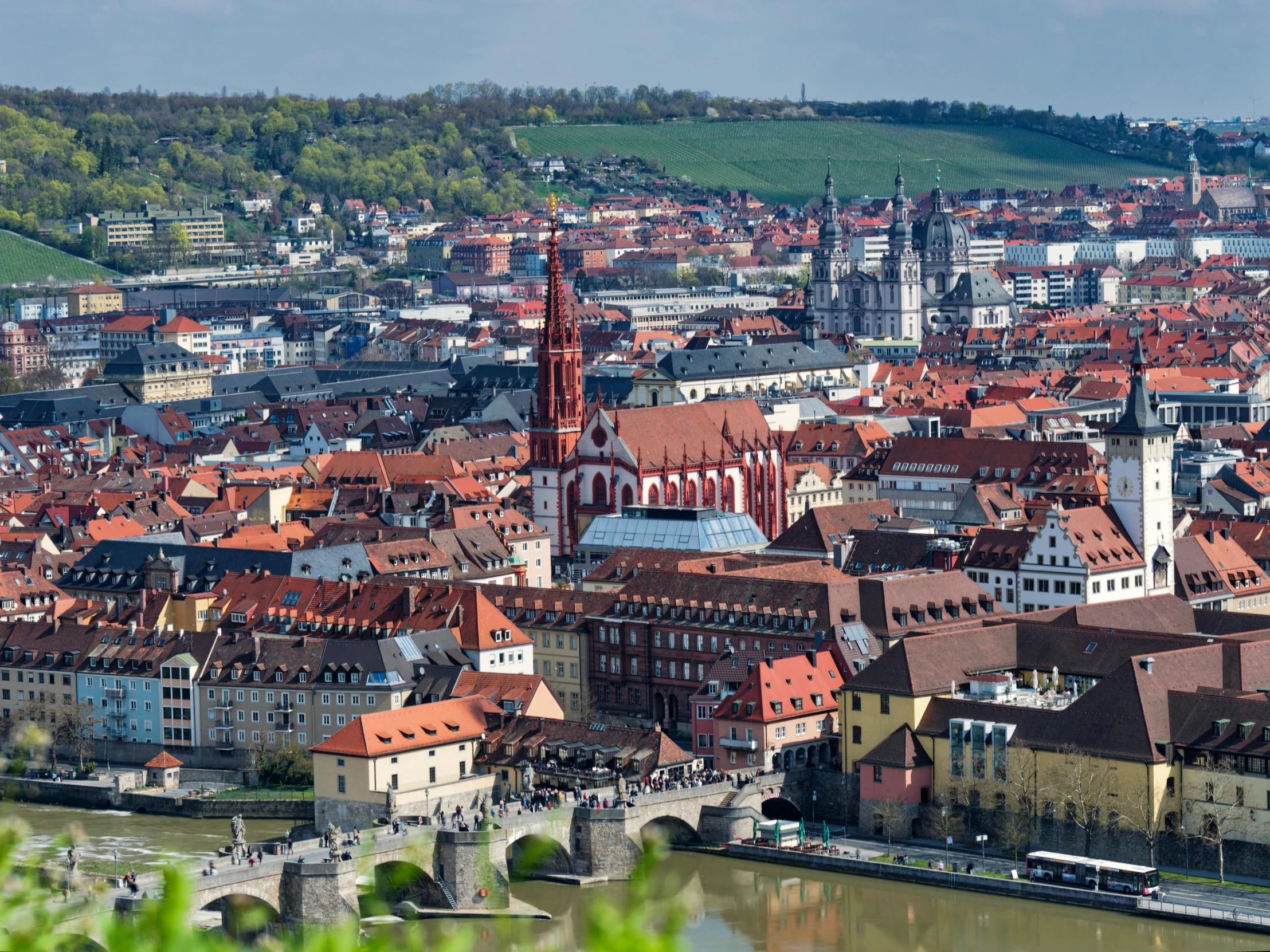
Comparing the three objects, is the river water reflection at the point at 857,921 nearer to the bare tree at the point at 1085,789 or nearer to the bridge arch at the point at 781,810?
the bare tree at the point at 1085,789

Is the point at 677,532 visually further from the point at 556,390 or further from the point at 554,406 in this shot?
the point at 556,390

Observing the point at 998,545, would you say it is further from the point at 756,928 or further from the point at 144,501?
the point at 144,501

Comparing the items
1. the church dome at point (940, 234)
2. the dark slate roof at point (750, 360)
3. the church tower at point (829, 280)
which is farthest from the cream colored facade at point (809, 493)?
the church dome at point (940, 234)

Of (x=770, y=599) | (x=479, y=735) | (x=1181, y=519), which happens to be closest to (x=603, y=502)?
(x=1181, y=519)

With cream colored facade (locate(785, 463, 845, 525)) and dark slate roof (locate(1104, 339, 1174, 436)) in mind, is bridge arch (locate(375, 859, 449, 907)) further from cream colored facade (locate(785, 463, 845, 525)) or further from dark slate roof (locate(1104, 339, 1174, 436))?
cream colored facade (locate(785, 463, 845, 525))

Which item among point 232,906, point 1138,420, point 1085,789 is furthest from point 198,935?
point 1138,420

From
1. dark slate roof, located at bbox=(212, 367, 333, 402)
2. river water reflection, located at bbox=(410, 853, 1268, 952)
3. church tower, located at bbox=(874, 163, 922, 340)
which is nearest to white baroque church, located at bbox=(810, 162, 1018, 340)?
church tower, located at bbox=(874, 163, 922, 340)
